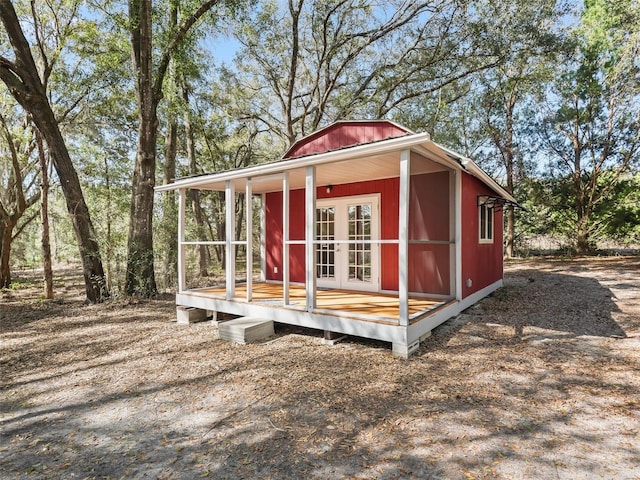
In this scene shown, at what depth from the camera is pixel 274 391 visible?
3322mm

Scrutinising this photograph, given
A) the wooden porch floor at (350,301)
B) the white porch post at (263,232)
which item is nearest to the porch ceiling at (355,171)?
the white porch post at (263,232)

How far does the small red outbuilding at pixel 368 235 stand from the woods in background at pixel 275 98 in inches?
135

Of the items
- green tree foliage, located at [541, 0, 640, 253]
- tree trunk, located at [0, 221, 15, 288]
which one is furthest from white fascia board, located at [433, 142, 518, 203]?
tree trunk, located at [0, 221, 15, 288]

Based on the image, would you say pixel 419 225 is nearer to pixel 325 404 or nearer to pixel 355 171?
pixel 355 171

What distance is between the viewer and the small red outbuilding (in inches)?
174

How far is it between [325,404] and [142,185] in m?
7.11

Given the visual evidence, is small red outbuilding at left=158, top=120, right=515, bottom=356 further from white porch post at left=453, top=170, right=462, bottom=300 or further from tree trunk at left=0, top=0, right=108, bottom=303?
tree trunk at left=0, top=0, right=108, bottom=303

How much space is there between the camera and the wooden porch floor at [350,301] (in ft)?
15.5

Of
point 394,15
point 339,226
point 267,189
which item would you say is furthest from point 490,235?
point 394,15

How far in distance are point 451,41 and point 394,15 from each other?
6.73 ft

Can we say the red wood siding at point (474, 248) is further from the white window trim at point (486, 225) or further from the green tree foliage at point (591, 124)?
the green tree foliage at point (591, 124)

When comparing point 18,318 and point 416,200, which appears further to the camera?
point 18,318

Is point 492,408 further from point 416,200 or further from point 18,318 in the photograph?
point 18,318

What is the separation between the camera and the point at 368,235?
6.76m
